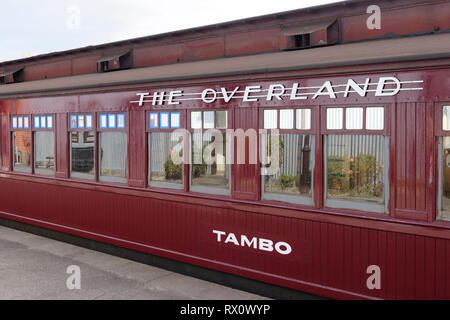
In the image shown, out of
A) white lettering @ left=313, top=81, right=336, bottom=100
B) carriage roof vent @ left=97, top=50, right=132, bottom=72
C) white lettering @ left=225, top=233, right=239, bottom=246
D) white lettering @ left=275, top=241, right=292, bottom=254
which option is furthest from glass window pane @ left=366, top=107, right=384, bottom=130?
carriage roof vent @ left=97, top=50, right=132, bottom=72

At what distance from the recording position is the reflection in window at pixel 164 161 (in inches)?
237

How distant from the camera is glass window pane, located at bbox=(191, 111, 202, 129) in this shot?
5687 millimetres

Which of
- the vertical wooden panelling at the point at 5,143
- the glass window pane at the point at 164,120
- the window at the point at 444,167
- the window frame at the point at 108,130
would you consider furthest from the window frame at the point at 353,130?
the vertical wooden panelling at the point at 5,143

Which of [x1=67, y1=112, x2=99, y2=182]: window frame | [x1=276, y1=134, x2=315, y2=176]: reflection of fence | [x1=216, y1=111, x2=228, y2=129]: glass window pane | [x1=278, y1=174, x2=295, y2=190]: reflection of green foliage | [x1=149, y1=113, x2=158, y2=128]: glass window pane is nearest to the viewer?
[x1=276, y1=134, x2=315, y2=176]: reflection of fence

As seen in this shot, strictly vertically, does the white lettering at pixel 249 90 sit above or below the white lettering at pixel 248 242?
above

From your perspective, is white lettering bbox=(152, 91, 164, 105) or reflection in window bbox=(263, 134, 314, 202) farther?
white lettering bbox=(152, 91, 164, 105)

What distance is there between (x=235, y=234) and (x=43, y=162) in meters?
4.50

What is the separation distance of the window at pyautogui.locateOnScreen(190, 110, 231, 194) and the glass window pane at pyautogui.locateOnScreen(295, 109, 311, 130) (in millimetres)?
967

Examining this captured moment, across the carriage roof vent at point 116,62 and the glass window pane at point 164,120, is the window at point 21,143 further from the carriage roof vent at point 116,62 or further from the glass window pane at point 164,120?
the glass window pane at point 164,120

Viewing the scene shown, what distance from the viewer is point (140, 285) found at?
222 inches

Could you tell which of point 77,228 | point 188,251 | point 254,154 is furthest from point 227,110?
point 77,228

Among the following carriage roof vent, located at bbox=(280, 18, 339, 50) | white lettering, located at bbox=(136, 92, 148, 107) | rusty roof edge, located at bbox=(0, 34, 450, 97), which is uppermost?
carriage roof vent, located at bbox=(280, 18, 339, 50)

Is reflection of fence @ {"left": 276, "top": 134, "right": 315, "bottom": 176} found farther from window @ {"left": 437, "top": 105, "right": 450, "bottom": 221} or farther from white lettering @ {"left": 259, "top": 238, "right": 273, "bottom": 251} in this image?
window @ {"left": 437, "top": 105, "right": 450, "bottom": 221}

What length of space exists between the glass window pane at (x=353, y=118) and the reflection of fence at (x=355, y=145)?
0.34 feet
